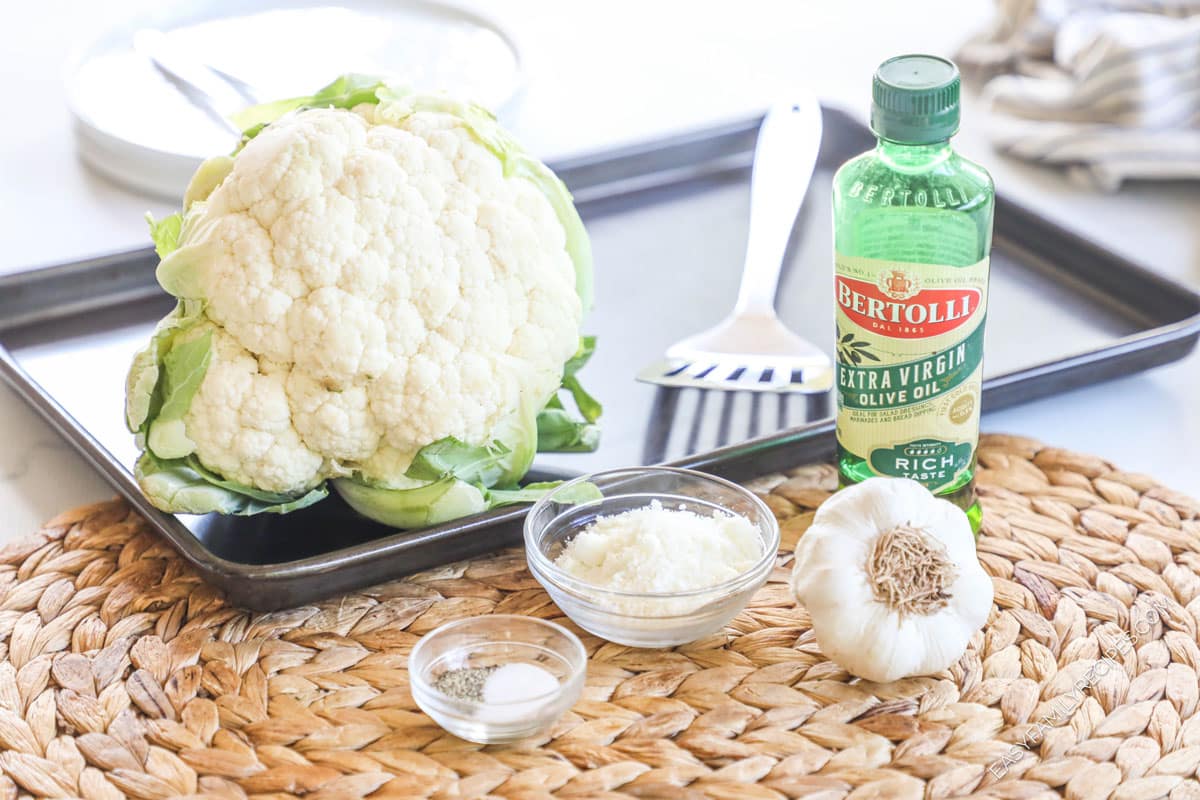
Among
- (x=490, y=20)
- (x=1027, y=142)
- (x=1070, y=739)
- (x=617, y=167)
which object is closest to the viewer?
(x=1070, y=739)

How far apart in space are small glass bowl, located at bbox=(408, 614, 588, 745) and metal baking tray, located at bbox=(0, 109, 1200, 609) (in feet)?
0.33

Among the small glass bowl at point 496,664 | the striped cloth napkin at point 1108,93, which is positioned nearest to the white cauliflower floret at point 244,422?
the small glass bowl at point 496,664

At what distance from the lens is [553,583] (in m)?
0.87

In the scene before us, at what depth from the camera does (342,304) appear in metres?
0.94

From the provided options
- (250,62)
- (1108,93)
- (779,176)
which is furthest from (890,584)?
(250,62)

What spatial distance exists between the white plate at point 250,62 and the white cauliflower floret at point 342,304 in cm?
61

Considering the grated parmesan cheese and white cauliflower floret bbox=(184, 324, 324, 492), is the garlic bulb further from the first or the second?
white cauliflower floret bbox=(184, 324, 324, 492)

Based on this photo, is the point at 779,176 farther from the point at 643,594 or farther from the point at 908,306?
the point at 643,594

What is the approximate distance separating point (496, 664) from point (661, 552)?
13cm

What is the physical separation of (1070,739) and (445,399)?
0.46 m

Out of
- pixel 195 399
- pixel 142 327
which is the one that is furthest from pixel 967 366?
pixel 142 327

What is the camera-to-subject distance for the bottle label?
35.3 inches

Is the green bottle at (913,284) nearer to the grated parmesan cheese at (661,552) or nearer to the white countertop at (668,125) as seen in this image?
the grated parmesan cheese at (661,552)

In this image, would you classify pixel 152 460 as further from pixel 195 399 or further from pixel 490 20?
pixel 490 20
